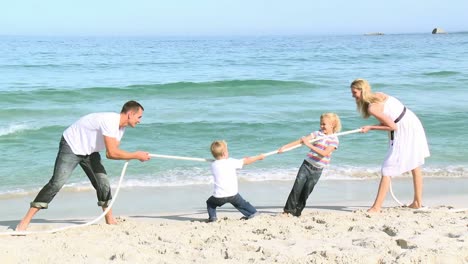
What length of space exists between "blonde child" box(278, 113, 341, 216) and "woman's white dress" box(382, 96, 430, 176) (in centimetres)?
65

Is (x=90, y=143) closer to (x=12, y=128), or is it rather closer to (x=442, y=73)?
(x=12, y=128)

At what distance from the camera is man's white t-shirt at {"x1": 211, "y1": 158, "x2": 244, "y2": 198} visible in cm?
655

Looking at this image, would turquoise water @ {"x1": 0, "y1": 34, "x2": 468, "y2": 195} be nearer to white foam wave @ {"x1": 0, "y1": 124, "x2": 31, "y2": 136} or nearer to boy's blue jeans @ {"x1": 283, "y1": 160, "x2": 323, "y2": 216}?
white foam wave @ {"x1": 0, "y1": 124, "x2": 31, "y2": 136}

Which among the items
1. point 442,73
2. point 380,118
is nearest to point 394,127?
point 380,118

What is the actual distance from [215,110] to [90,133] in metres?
12.5

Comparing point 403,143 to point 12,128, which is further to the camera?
point 12,128

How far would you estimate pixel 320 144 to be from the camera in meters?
6.78

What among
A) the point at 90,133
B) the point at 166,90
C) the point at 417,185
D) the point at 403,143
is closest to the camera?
the point at 90,133

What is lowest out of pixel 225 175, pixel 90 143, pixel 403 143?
pixel 225 175

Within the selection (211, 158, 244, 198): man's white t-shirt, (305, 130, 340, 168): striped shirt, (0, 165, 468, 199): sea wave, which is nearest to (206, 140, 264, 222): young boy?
(211, 158, 244, 198): man's white t-shirt

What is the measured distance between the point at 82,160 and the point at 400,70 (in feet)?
90.2

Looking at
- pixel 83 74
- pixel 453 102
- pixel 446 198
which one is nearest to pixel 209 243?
pixel 446 198

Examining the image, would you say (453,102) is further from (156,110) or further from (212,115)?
(156,110)

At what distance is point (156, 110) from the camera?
1903 centimetres
